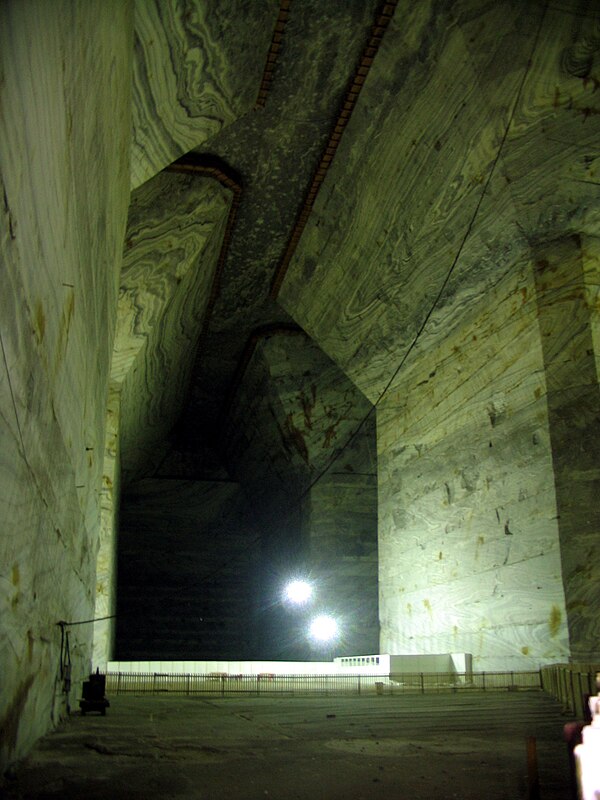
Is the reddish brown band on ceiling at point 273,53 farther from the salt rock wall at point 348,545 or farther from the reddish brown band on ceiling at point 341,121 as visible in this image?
the salt rock wall at point 348,545

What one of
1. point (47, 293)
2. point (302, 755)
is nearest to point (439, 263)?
point (302, 755)

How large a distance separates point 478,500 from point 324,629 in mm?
5817

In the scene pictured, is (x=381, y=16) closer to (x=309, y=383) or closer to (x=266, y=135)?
(x=266, y=135)

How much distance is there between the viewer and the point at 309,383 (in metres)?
10.9

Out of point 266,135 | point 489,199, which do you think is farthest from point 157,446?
point 489,199

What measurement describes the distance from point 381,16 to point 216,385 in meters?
7.66

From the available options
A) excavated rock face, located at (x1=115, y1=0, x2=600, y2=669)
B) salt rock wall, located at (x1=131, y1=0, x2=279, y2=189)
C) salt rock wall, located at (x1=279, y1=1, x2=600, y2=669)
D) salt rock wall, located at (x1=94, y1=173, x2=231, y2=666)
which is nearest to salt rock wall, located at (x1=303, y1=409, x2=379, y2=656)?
excavated rock face, located at (x1=115, y1=0, x2=600, y2=669)

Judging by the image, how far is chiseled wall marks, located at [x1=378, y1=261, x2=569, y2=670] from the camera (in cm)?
557

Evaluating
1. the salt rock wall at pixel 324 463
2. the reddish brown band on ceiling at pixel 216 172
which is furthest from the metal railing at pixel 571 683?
the salt rock wall at pixel 324 463

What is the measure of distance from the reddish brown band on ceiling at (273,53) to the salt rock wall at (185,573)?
10.0 meters

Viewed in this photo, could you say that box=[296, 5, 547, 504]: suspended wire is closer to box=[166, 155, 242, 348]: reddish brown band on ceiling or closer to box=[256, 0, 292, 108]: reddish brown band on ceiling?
box=[256, 0, 292, 108]: reddish brown band on ceiling

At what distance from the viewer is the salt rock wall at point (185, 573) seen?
48.1ft

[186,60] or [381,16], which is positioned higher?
[381,16]

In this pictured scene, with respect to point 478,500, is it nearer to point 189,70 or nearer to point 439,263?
point 439,263
